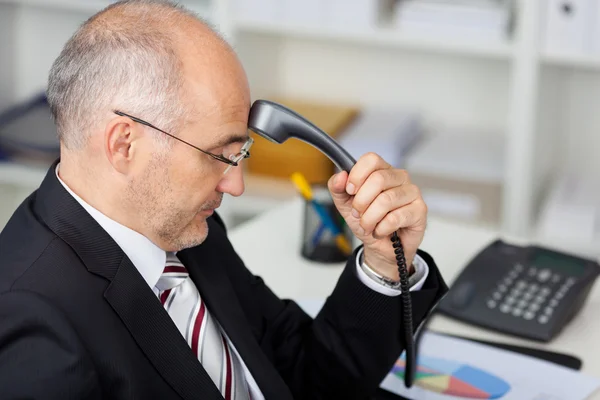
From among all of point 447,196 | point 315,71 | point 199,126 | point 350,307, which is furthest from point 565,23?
point 199,126

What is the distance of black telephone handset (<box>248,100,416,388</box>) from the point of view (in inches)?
50.4

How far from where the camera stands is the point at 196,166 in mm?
1209

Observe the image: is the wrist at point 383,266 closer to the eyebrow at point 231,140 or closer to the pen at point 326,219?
the eyebrow at point 231,140

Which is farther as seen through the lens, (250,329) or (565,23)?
(565,23)

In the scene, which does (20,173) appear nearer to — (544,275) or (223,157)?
(544,275)

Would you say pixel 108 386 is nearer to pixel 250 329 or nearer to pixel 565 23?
pixel 250 329

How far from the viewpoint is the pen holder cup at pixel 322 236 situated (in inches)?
76.2

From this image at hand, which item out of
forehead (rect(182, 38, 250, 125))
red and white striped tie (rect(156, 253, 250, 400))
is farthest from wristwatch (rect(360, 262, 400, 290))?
forehead (rect(182, 38, 250, 125))

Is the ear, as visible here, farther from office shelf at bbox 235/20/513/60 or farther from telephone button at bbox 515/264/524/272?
office shelf at bbox 235/20/513/60

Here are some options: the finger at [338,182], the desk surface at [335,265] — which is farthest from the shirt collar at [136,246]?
the desk surface at [335,265]

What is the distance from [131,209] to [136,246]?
50 mm

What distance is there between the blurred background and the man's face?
1309 mm

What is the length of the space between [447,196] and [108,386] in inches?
66.1

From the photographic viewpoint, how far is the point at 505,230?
2658 mm
